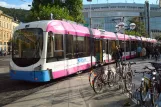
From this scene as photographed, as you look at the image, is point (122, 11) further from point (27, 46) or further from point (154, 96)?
point (154, 96)

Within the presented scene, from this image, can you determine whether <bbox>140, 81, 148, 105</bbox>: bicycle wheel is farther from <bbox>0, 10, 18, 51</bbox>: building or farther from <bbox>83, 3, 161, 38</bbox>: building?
<bbox>83, 3, 161, 38</bbox>: building

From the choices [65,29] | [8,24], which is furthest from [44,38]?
[8,24]

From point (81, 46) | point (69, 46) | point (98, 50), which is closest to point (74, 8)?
point (98, 50)

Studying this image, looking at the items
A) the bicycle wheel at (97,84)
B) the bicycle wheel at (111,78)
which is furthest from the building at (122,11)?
the bicycle wheel at (97,84)

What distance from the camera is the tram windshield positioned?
40.3 feet

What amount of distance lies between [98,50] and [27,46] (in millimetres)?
8900

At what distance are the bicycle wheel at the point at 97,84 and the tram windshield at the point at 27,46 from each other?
344 centimetres

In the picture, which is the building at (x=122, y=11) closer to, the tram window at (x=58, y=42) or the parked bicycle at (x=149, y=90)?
the tram window at (x=58, y=42)

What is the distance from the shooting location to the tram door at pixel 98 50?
65.5 ft

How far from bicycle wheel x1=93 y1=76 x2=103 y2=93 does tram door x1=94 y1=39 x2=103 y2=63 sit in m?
9.84

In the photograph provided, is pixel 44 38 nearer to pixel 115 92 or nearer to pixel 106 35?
pixel 115 92

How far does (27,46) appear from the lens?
1256 centimetres

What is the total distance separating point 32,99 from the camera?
365 inches

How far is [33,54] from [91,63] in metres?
6.94
